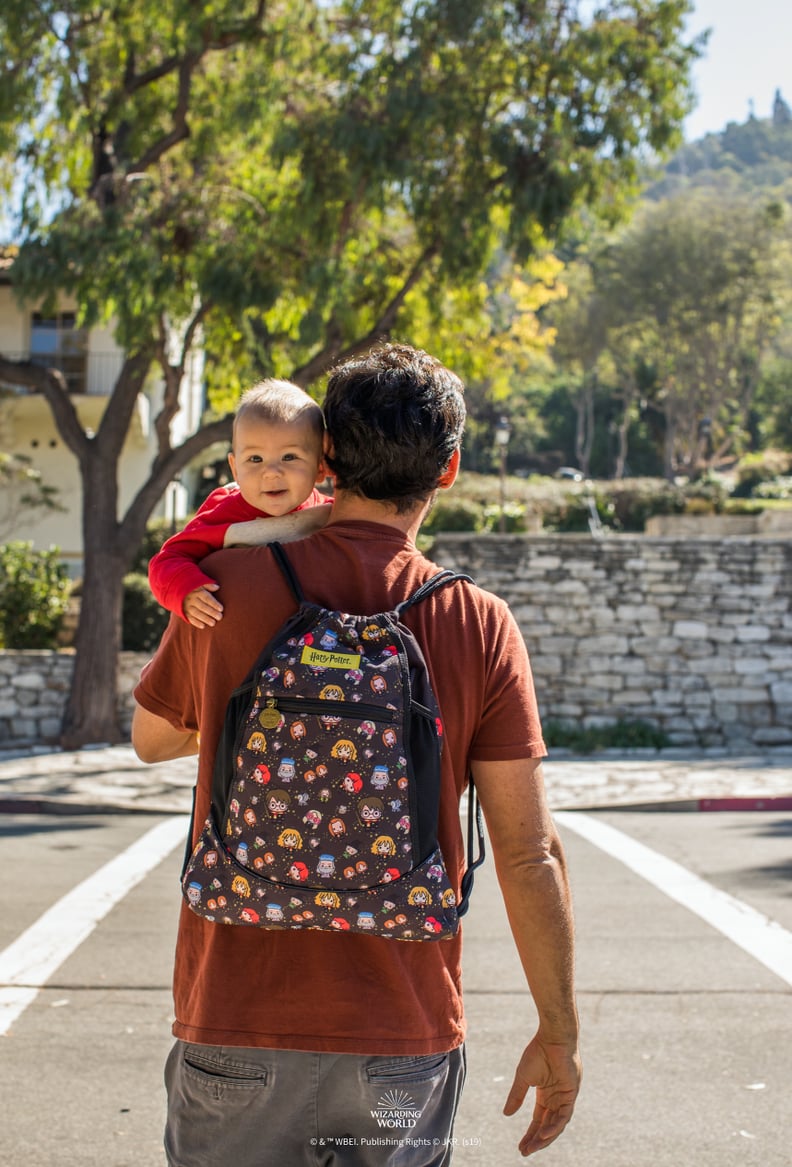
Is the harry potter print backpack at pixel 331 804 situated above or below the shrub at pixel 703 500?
above

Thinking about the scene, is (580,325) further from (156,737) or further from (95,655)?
(156,737)

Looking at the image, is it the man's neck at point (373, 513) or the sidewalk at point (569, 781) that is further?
the sidewalk at point (569, 781)

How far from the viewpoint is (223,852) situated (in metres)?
1.96

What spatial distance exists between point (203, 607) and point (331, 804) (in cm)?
40

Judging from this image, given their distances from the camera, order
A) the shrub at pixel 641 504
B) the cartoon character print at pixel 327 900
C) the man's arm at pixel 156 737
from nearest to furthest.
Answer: the cartoon character print at pixel 327 900, the man's arm at pixel 156 737, the shrub at pixel 641 504

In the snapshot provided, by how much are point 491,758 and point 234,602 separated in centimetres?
51

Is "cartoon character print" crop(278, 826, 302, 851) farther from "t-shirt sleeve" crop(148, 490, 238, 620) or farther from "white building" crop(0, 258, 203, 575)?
"white building" crop(0, 258, 203, 575)

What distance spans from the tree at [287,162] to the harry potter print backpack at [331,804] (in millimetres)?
11553

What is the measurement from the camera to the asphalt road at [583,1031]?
12.9ft

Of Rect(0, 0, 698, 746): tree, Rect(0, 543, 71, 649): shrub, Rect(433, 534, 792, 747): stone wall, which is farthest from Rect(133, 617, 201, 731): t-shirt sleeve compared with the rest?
Rect(0, 543, 71, 649): shrub

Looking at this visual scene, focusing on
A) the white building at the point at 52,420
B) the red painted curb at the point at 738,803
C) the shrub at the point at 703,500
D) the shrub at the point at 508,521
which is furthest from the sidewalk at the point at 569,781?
the shrub at the point at 703,500

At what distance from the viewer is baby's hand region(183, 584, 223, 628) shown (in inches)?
81.0

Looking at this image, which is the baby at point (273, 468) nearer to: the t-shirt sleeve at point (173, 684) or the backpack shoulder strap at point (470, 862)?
the t-shirt sleeve at point (173, 684)

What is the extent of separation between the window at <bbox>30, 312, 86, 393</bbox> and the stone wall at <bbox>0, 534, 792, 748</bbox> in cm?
1076
